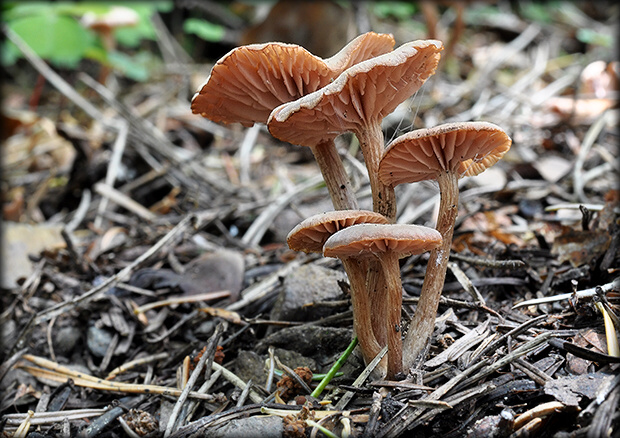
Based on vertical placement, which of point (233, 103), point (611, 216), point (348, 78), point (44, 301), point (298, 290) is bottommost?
point (44, 301)

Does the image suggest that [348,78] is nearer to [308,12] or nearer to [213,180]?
[213,180]

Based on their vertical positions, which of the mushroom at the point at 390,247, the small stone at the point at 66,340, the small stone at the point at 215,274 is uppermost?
the mushroom at the point at 390,247

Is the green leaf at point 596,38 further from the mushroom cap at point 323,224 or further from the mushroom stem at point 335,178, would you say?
the mushroom cap at point 323,224

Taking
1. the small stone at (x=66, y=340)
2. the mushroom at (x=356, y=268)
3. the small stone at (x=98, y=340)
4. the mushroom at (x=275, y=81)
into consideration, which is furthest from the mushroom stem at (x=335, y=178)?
the small stone at (x=66, y=340)

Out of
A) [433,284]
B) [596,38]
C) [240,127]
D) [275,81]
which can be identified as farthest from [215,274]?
[596,38]

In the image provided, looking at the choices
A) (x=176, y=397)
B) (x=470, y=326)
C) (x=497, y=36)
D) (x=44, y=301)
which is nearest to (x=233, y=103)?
(x=176, y=397)

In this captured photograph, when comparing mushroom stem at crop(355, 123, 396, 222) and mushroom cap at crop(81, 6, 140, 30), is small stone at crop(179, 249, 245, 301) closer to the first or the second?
mushroom stem at crop(355, 123, 396, 222)
